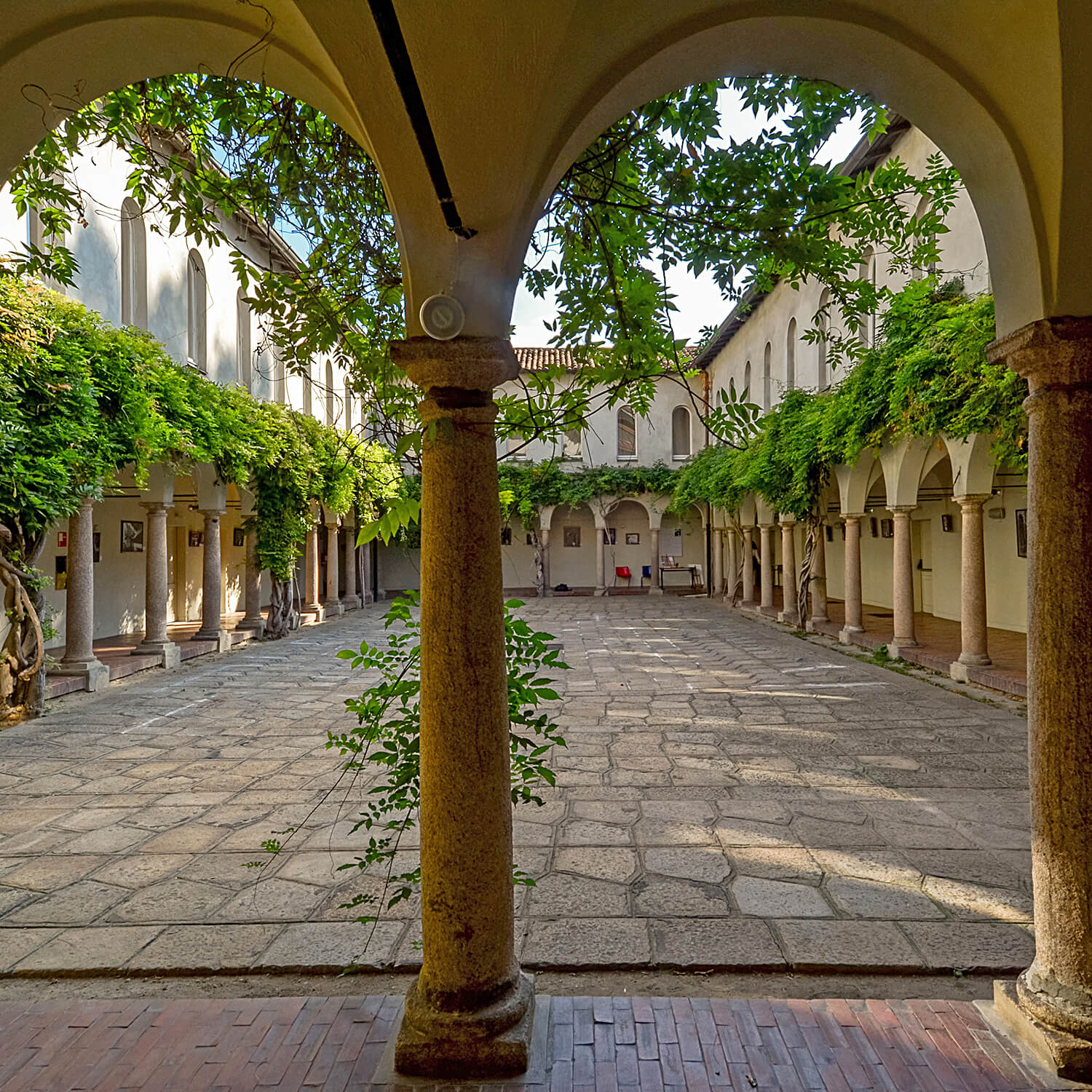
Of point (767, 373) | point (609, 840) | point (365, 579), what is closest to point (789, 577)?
point (767, 373)

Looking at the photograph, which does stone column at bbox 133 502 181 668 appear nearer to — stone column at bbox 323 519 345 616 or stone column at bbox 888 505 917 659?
stone column at bbox 323 519 345 616

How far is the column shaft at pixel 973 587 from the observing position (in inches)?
375

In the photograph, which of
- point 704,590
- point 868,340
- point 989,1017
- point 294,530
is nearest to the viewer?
point 989,1017

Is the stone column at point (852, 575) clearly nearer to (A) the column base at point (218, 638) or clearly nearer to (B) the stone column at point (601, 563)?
(A) the column base at point (218, 638)

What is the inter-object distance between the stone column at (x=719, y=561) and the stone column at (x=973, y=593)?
1469cm

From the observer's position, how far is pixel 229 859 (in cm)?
423

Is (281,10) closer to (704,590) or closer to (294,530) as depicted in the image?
(294,530)

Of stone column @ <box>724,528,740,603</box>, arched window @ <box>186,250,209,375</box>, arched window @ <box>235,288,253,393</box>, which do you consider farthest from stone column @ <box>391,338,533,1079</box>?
stone column @ <box>724,528,740,603</box>

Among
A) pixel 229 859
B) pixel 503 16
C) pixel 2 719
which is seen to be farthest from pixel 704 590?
pixel 503 16

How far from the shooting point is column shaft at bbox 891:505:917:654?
1131 cm

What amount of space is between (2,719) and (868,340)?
40.1 feet

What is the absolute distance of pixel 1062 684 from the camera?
2.47 m

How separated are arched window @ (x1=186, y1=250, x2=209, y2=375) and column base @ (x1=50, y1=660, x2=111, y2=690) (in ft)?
17.2

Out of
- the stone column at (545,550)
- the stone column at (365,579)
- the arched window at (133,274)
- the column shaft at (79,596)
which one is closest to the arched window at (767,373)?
the stone column at (545,550)
